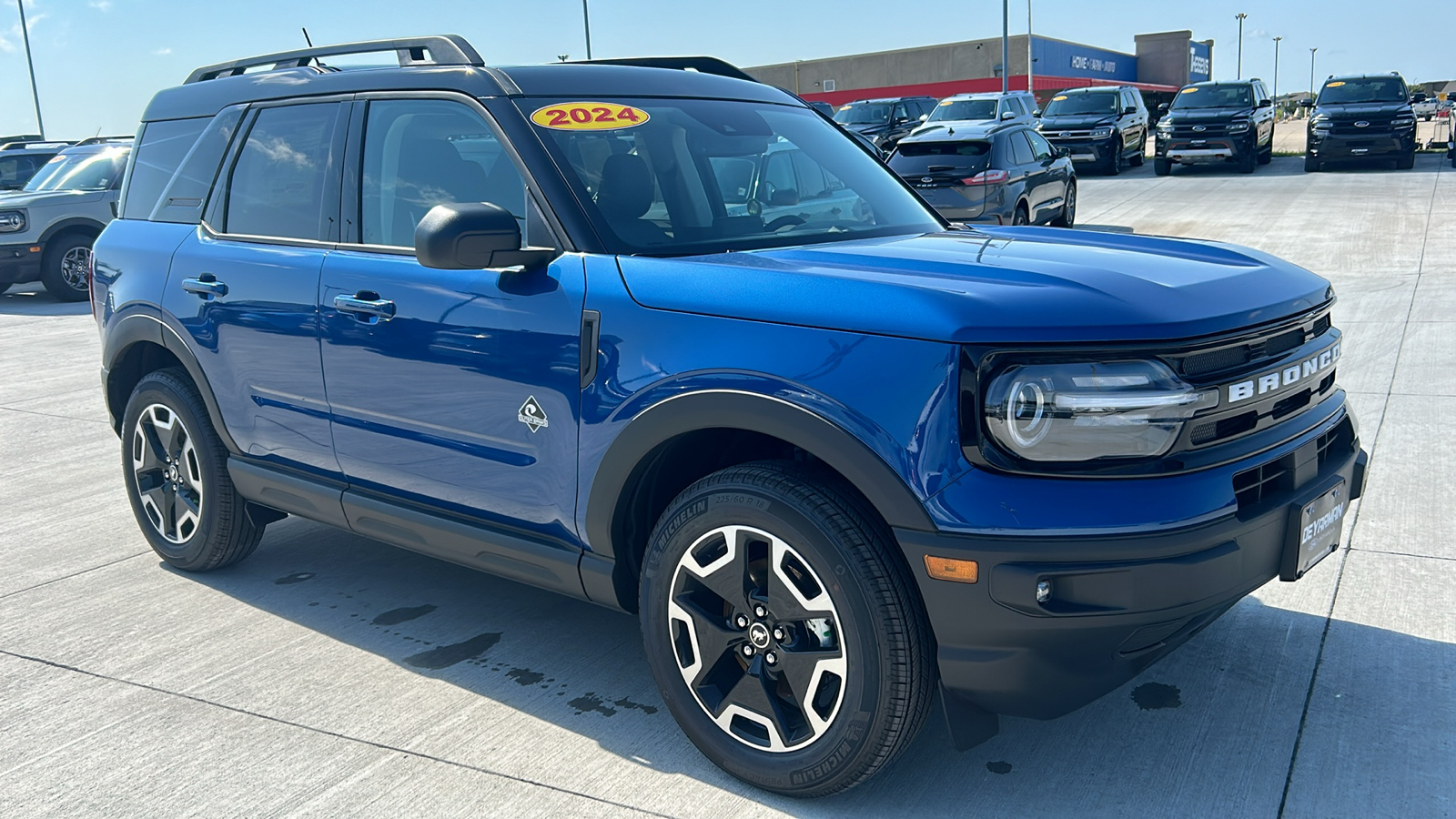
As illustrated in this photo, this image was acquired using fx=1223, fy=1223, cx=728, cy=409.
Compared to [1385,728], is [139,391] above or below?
above

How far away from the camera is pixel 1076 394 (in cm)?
255

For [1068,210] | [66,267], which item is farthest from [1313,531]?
[66,267]

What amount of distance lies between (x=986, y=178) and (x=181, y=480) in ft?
34.7

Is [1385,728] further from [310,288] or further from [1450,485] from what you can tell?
[310,288]

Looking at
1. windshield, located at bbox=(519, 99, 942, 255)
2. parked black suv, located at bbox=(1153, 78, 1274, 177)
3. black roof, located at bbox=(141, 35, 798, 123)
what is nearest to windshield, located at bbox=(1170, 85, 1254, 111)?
parked black suv, located at bbox=(1153, 78, 1274, 177)

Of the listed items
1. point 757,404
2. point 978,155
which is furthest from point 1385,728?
point 978,155

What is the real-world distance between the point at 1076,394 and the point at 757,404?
0.71 m

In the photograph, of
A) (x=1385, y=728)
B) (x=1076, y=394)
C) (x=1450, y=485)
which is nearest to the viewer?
(x=1076, y=394)

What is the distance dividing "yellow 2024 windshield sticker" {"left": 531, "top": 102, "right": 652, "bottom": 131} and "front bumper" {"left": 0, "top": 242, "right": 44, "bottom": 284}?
13.1 meters

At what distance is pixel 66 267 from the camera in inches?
575

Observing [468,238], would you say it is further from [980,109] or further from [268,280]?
[980,109]

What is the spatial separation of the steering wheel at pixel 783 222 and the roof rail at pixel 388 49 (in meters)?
1.04

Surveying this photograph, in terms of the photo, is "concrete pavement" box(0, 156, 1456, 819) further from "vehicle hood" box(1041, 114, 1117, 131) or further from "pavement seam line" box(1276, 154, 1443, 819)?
"vehicle hood" box(1041, 114, 1117, 131)

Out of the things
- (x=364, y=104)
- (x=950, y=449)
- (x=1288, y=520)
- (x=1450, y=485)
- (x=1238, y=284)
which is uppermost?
(x=364, y=104)
